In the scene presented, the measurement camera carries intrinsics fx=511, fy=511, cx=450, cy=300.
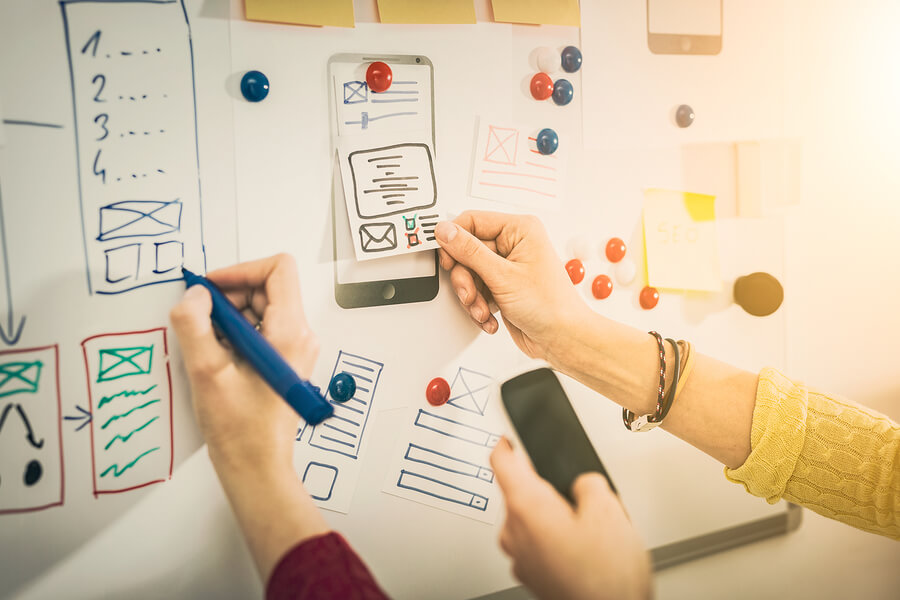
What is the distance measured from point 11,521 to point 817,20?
1.09m

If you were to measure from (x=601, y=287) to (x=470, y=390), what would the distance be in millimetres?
203

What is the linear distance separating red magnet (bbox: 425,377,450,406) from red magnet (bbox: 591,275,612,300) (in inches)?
8.5

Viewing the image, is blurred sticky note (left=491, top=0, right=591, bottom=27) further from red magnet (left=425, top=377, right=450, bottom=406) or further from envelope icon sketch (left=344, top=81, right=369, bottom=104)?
red magnet (left=425, top=377, right=450, bottom=406)

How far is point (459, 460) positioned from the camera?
58 centimetres

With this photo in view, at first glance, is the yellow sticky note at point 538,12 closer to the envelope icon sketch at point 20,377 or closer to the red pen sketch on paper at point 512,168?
the red pen sketch on paper at point 512,168

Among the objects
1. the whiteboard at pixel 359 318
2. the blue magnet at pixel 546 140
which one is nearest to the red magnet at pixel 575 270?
the whiteboard at pixel 359 318

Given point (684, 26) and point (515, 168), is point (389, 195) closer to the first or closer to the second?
point (515, 168)

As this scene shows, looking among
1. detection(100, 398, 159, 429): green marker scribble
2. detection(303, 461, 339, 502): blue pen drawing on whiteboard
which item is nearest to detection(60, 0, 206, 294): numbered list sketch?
A: detection(100, 398, 159, 429): green marker scribble

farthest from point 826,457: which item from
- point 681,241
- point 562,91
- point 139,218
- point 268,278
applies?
point 139,218

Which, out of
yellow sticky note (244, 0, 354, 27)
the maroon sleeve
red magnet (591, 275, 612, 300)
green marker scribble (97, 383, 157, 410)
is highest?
yellow sticky note (244, 0, 354, 27)

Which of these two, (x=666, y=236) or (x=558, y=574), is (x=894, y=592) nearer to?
(x=666, y=236)

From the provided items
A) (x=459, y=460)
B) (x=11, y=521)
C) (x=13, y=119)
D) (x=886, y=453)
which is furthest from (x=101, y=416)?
(x=886, y=453)

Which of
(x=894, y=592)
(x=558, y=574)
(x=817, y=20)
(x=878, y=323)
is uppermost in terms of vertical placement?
(x=817, y=20)

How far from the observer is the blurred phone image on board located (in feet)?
2.02
